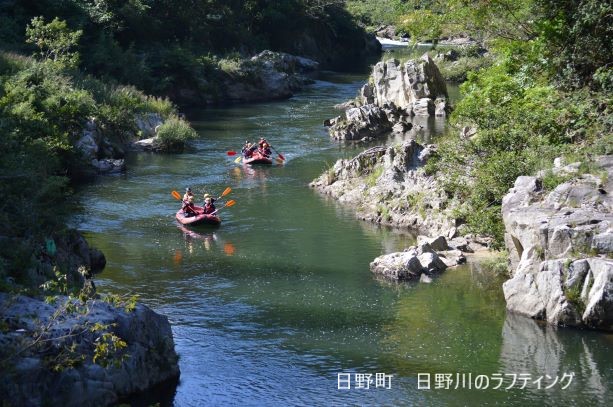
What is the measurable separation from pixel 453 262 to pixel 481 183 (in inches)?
98.8

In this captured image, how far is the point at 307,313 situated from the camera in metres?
21.2

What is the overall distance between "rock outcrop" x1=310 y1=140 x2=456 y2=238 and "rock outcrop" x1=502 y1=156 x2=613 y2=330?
5813mm

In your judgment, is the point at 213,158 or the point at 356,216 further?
the point at 213,158

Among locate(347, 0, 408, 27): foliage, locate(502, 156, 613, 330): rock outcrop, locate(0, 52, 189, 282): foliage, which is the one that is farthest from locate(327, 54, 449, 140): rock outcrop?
locate(347, 0, 408, 27): foliage

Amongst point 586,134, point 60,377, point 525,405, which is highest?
point 586,134

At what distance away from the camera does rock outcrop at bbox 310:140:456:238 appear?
28906mm

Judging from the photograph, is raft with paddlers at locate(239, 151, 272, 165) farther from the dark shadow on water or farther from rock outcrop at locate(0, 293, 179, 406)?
rock outcrop at locate(0, 293, 179, 406)

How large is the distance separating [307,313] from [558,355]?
589 cm

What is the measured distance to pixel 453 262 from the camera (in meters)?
24.7

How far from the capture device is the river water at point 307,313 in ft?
55.4

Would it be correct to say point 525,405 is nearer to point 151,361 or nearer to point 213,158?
point 151,361

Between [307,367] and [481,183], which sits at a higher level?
[481,183]

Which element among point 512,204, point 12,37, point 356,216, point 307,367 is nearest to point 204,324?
point 307,367

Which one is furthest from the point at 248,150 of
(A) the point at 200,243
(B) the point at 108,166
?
(A) the point at 200,243
